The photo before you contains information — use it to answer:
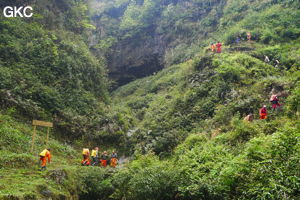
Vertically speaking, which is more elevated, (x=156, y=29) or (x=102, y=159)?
(x=156, y=29)

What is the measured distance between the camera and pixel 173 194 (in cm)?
921

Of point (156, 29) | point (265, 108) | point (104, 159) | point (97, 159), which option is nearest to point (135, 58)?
point (156, 29)

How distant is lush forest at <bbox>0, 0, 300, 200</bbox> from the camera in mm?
7859

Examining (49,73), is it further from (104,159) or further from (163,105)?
(163,105)

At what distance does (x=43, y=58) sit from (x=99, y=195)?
13.5 meters

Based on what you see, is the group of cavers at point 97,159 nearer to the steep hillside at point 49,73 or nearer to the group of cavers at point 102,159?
the group of cavers at point 102,159

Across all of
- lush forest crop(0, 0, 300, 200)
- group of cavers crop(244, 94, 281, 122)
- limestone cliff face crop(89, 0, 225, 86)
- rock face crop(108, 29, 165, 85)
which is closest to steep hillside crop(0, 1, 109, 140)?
lush forest crop(0, 0, 300, 200)

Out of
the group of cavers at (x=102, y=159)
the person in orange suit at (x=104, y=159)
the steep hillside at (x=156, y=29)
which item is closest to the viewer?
the group of cavers at (x=102, y=159)

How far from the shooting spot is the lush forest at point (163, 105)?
786 centimetres

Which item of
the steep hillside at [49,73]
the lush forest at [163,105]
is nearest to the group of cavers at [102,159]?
the lush forest at [163,105]

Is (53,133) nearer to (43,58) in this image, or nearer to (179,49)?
(43,58)

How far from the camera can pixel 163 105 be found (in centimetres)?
2055

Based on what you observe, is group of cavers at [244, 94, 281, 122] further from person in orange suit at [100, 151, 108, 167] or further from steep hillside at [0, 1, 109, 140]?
steep hillside at [0, 1, 109, 140]

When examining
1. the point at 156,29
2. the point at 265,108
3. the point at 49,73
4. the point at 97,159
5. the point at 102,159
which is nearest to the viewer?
the point at 265,108
